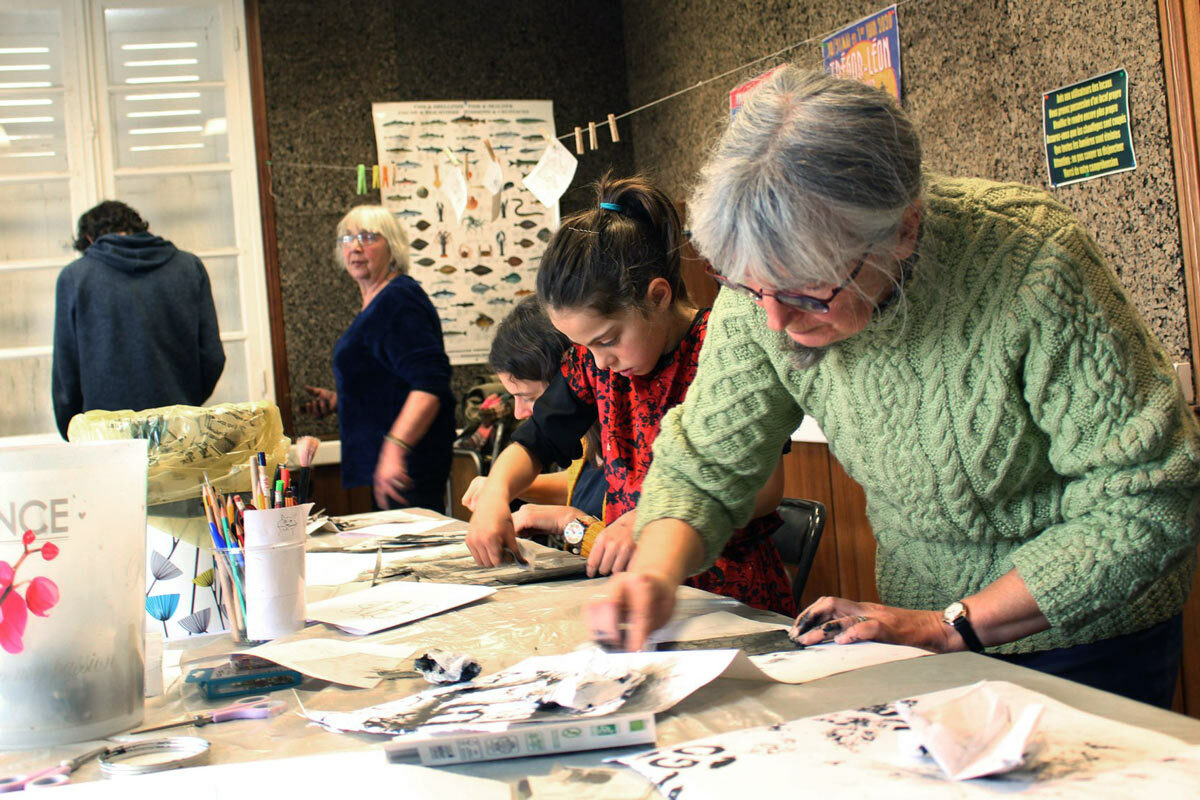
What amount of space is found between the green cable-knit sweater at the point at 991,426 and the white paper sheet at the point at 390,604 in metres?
0.28

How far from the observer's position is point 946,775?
0.64m

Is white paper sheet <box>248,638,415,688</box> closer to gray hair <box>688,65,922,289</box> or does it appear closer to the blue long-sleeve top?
gray hair <box>688,65,922,289</box>

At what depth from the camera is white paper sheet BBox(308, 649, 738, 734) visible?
79cm

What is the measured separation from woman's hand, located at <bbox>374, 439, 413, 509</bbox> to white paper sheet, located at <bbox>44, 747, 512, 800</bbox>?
1881mm

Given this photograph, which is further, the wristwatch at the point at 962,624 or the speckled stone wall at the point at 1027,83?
the speckled stone wall at the point at 1027,83

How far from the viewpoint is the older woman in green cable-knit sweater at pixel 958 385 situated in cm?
95

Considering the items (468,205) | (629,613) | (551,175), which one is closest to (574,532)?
(629,613)

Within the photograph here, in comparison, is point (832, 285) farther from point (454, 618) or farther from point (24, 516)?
point (24, 516)

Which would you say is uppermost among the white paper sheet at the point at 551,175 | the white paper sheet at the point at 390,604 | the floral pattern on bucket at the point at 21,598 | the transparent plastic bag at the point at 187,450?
the white paper sheet at the point at 551,175

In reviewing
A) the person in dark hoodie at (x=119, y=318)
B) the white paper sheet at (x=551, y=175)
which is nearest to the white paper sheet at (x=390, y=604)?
the person in dark hoodie at (x=119, y=318)

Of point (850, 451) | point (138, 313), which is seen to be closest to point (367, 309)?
point (138, 313)

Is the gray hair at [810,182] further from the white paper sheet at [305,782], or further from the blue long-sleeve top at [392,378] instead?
the blue long-sleeve top at [392,378]

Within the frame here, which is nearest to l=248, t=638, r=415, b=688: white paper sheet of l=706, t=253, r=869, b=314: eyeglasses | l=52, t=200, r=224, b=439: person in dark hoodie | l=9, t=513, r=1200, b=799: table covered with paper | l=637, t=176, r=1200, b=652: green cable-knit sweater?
l=9, t=513, r=1200, b=799: table covered with paper

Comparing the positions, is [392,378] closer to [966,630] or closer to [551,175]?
[551,175]
